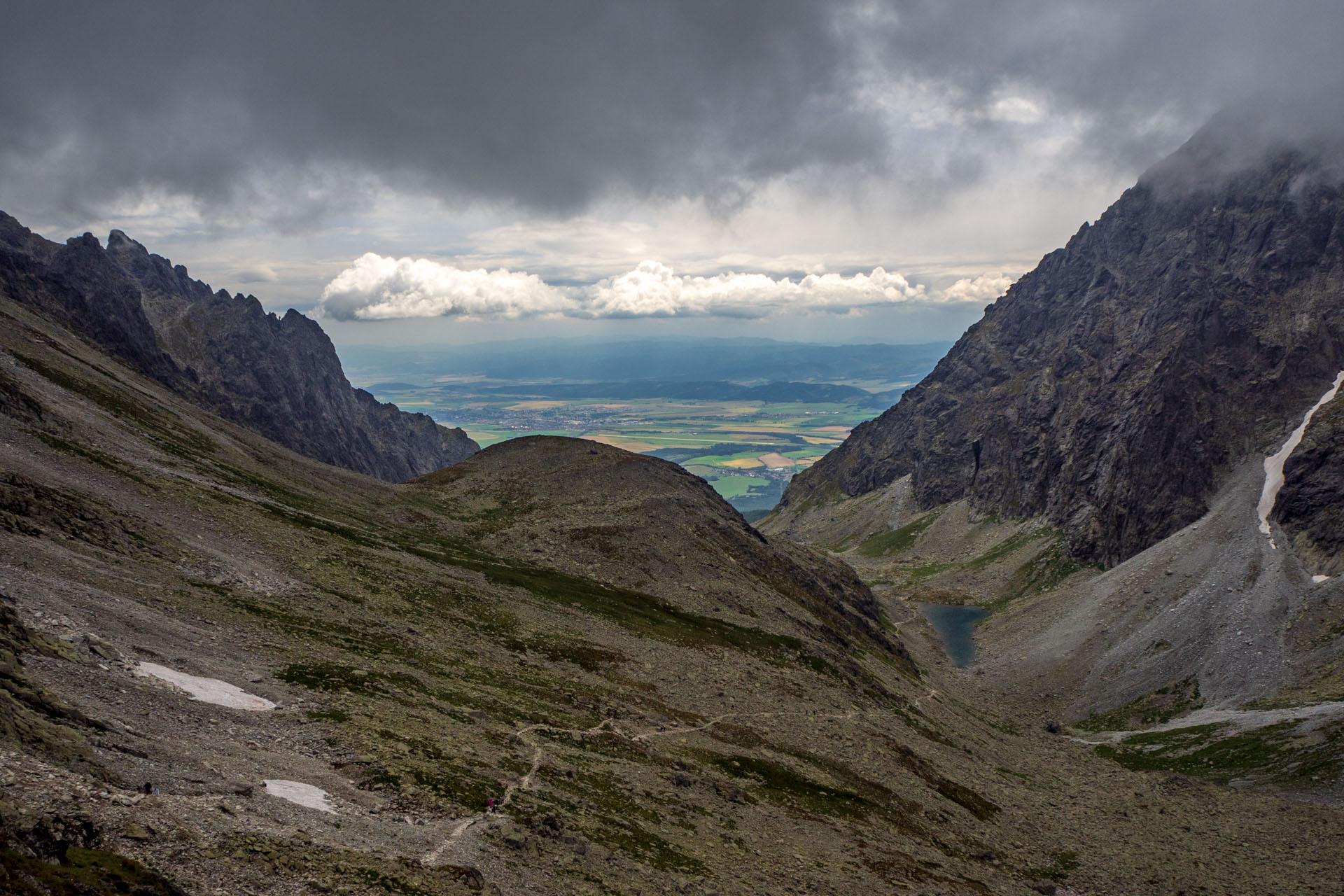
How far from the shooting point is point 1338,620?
101 metres

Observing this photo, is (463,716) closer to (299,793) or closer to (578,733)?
(578,733)

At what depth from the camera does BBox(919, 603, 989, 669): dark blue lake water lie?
15175 cm

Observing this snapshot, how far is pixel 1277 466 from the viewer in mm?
156750

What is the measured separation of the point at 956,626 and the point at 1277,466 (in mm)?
73542

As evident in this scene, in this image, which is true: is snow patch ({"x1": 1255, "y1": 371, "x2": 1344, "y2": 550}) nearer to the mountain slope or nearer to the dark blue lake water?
the dark blue lake water

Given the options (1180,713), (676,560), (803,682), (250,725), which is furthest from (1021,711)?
(250,725)

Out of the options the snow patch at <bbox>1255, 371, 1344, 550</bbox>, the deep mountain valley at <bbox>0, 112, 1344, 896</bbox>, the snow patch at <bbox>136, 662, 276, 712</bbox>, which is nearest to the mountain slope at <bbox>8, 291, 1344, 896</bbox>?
the deep mountain valley at <bbox>0, 112, 1344, 896</bbox>

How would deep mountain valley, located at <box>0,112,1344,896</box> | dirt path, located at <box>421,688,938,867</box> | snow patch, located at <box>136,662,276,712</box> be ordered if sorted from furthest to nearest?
snow patch, located at <box>136,662,276,712</box>
dirt path, located at <box>421,688,938,867</box>
deep mountain valley, located at <box>0,112,1344,896</box>

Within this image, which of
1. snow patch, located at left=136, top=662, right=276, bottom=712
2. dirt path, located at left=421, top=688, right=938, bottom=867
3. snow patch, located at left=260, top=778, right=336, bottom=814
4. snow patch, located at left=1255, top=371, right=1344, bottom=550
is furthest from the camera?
snow patch, located at left=1255, top=371, right=1344, bottom=550

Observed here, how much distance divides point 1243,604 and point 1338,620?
12567mm

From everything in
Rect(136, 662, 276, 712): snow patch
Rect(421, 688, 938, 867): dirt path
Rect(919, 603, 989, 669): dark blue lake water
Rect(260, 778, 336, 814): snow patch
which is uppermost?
Rect(136, 662, 276, 712): snow patch

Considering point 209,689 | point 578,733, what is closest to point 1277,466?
point 578,733

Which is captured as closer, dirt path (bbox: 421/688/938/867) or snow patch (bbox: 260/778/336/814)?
snow patch (bbox: 260/778/336/814)

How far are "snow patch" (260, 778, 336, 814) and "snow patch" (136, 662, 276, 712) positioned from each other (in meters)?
7.67
